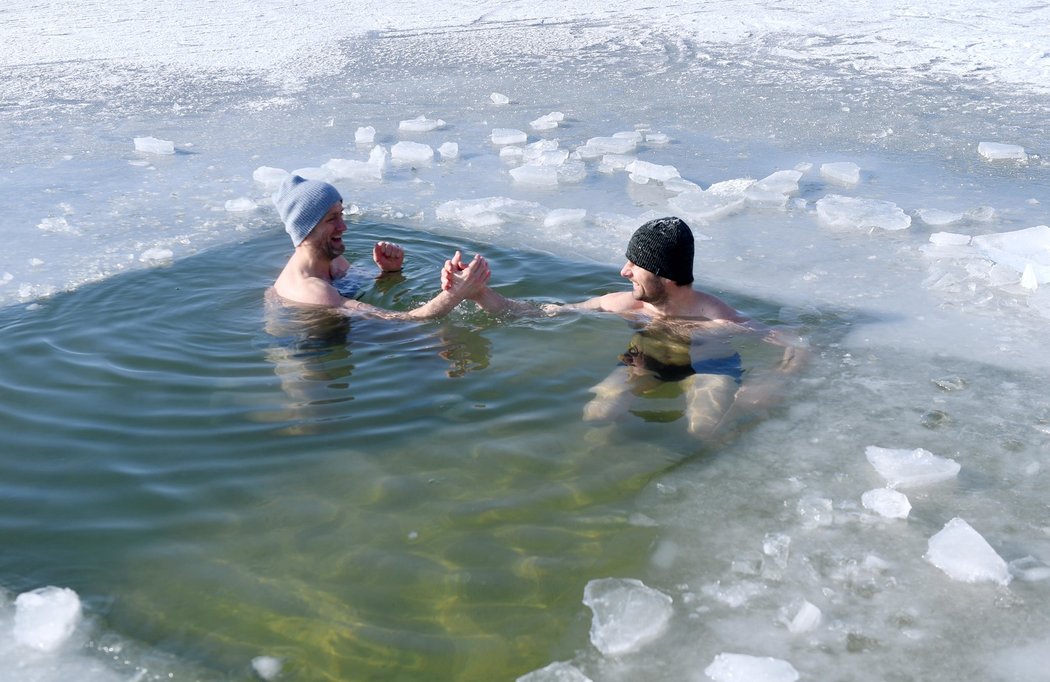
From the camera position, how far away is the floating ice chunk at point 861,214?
237 inches

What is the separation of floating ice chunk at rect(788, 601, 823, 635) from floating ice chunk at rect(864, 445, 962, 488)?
84 cm

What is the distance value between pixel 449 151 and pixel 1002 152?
3.87m

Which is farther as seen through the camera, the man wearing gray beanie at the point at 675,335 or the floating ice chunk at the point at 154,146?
the floating ice chunk at the point at 154,146

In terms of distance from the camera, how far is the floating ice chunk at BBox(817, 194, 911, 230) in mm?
6016

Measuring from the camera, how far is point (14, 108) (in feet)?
29.7

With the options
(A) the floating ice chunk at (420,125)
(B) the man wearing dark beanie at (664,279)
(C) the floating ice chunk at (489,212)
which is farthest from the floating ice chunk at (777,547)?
(A) the floating ice chunk at (420,125)

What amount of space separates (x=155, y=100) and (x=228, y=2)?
12.5 ft

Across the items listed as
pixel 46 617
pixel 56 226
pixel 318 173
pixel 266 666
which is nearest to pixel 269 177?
pixel 318 173

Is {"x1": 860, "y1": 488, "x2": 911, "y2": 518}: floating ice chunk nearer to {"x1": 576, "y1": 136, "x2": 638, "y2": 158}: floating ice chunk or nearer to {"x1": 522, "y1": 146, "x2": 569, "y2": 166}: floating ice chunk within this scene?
{"x1": 522, "y1": 146, "x2": 569, "y2": 166}: floating ice chunk

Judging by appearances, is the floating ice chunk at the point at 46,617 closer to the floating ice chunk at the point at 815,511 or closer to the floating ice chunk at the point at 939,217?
the floating ice chunk at the point at 815,511

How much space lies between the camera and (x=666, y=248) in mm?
4629

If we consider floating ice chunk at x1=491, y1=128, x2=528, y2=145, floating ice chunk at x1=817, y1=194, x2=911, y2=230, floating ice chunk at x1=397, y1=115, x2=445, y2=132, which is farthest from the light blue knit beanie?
floating ice chunk at x1=397, y1=115, x2=445, y2=132

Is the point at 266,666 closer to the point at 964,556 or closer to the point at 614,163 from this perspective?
the point at 964,556

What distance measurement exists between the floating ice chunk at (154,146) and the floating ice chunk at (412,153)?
174cm
